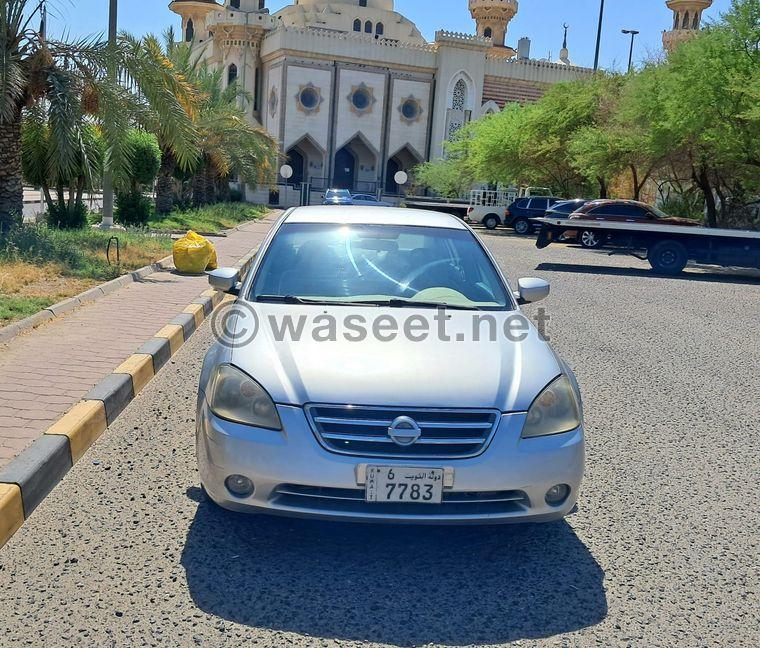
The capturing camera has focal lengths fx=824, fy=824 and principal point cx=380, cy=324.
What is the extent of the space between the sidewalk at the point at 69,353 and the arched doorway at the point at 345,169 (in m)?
60.4

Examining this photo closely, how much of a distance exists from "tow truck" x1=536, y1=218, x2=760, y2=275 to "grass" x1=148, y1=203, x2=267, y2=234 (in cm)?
1081

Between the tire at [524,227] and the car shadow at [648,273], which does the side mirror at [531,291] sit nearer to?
the car shadow at [648,273]

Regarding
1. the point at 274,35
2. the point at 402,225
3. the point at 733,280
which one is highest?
the point at 274,35

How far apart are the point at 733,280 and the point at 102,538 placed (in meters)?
19.6

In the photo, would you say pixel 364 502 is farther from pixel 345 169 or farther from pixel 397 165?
pixel 397 165

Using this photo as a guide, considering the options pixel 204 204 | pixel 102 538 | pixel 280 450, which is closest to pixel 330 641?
pixel 280 450

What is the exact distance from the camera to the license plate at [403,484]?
11.2 ft

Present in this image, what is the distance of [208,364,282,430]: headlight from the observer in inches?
139

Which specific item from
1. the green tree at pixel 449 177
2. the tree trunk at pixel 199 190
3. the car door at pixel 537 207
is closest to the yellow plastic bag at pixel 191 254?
the tree trunk at pixel 199 190

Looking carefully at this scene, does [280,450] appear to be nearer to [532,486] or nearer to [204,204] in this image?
[532,486]

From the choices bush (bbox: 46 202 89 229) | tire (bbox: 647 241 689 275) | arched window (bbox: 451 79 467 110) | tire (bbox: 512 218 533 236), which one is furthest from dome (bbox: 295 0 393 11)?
bush (bbox: 46 202 89 229)

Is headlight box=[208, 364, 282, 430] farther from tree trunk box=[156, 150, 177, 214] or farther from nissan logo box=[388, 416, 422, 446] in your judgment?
tree trunk box=[156, 150, 177, 214]

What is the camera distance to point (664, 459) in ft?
17.6

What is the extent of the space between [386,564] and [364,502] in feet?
1.44
